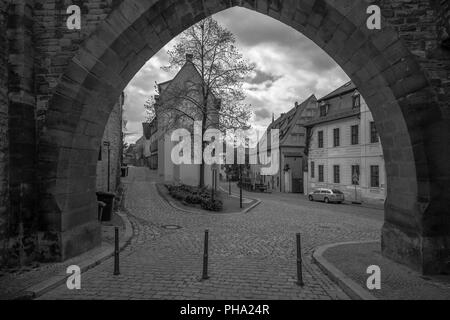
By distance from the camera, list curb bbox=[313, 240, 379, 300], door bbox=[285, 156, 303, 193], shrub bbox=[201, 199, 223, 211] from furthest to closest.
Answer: door bbox=[285, 156, 303, 193]
shrub bbox=[201, 199, 223, 211]
curb bbox=[313, 240, 379, 300]

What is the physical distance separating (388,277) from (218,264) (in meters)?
3.39

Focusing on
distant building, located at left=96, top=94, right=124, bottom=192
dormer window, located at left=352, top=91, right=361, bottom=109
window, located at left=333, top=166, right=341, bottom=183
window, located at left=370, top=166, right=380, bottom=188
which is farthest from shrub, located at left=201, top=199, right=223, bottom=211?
dormer window, located at left=352, top=91, right=361, bottom=109

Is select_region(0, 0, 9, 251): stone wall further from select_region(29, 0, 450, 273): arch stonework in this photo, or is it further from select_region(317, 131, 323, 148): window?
select_region(317, 131, 323, 148): window

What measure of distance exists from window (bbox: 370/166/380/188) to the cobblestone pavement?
580 inches

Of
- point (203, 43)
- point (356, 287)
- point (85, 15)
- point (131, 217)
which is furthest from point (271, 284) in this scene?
point (203, 43)

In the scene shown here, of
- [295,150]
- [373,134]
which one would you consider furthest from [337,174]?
[295,150]

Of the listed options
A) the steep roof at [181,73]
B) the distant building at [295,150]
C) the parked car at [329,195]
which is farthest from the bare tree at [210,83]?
the distant building at [295,150]

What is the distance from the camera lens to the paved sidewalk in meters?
5.16

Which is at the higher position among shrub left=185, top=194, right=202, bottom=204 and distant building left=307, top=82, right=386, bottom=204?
distant building left=307, top=82, right=386, bottom=204

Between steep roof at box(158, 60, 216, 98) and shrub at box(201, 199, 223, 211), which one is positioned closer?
shrub at box(201, 199, 223, 211)

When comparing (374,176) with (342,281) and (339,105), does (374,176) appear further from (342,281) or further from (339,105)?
(342,281)

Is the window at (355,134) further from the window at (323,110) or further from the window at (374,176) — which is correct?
the window at (323,110)

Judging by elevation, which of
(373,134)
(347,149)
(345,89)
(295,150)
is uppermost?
(345,89)

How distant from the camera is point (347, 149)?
3038 cm
